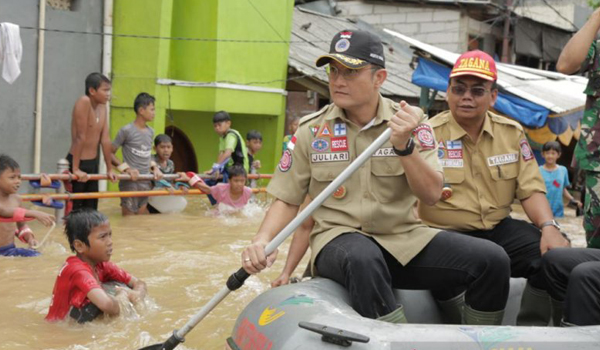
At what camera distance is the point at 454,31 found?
776 inches

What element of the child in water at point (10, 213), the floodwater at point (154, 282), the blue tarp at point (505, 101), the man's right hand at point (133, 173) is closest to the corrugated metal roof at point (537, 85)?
the blue tarp at point (505, 101)

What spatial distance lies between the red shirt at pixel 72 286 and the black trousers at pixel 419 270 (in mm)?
1848

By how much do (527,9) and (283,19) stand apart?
34.7 feet

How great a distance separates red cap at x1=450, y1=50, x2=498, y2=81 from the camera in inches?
166

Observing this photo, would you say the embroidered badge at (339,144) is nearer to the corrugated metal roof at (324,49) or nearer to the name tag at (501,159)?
the name tag at (501,159)

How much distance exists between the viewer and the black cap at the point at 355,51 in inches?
142

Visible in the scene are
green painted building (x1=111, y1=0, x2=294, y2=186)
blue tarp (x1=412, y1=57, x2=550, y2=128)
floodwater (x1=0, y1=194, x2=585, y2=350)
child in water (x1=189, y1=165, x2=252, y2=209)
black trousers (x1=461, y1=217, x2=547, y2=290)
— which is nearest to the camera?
black trousers (x1=461, y1=217, x2=547, y2=290)

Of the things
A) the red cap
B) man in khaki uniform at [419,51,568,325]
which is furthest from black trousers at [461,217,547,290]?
the red cap

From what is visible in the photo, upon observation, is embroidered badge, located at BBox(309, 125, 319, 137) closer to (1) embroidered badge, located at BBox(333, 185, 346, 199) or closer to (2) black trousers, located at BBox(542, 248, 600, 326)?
(1) embroidered badge, located at BBox(333, 185, 346, 199)

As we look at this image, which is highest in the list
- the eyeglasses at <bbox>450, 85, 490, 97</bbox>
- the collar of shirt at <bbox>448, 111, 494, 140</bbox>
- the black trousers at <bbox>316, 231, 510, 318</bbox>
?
the eyeglasses at <bbox>450, 85, 490, 97</bbox>

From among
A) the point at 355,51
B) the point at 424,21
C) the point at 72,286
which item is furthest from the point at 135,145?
the point at 424,21

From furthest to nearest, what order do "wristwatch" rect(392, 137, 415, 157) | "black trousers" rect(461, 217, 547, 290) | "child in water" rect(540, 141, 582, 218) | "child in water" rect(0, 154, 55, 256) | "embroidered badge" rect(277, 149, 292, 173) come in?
"child in water" rect(540, 141, 582, 218) → "child in water" rect(0, 154, 55, 256) → "black trousers" rect(461, 217, 547, 290) → "embroidered badge" rect(277, 149, 292, 173) → "wristwatch" rect(392, 137, 415, 157)

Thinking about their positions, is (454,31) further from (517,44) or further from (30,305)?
(30,305)

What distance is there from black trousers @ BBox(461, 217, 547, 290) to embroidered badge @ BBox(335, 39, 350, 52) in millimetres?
1296
